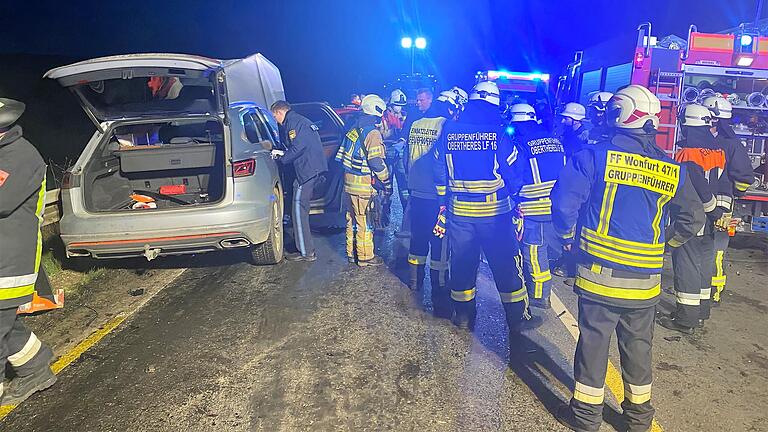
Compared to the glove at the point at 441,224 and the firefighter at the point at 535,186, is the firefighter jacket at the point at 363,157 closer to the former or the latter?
the glove at the point at 441,224

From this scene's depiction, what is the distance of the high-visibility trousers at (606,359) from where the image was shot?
114 inches

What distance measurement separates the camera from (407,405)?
3.22 m

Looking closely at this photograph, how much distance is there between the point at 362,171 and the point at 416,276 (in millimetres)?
1222

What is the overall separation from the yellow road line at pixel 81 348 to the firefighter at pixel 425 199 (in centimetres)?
261

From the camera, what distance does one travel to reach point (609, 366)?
3734mm

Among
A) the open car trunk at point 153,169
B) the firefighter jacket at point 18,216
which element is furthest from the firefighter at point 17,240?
the open car trunk at point 153,169

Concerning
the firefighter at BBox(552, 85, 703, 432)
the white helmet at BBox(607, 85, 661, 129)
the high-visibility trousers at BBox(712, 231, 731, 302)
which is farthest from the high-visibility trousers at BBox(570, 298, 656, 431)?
the high-visibility trousers at BBox(712, 231, 731, 302)

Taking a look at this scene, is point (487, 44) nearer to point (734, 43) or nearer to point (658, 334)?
point (734, 43)

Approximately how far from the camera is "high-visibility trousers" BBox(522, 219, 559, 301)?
4391mm

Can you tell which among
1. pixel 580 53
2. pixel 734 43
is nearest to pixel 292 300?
pixel 734 43

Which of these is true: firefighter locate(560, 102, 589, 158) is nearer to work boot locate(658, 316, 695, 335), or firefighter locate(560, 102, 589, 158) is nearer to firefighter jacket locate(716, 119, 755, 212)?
firefighter jacket locate(716, 119, 755, 212)

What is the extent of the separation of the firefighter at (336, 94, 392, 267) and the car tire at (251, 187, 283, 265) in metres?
0.77

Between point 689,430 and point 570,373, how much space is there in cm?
79

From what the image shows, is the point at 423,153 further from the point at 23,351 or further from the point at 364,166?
the point at 23,351
